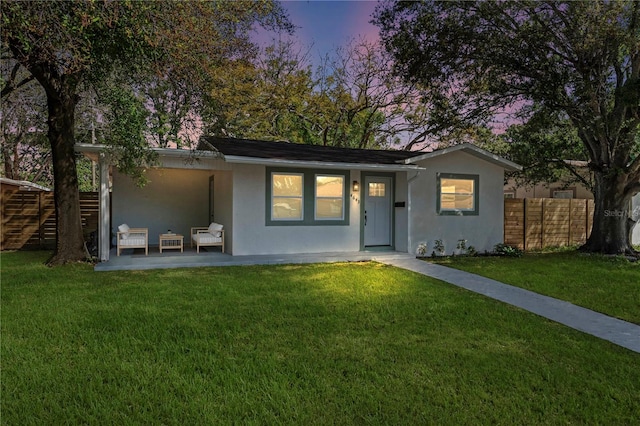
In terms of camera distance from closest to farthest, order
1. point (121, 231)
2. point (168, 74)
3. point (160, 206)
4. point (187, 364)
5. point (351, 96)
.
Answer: point (187, 364)
point (168, 74)
point (121, 231)
point (160, 206)
point (351, 96)

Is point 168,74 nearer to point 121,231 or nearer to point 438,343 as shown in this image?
point 121,231

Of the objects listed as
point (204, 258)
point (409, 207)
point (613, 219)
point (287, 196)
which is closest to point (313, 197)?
point (287, 196)

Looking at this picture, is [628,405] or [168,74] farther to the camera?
[168,74]

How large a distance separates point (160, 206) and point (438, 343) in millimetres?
10491

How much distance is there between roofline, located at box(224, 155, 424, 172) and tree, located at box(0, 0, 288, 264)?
6.78 feet

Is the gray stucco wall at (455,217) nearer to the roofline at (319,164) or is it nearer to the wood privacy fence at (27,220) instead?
the roofline at (319,164)

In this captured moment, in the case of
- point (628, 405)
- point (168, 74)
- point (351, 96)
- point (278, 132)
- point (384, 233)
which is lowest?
point (628, 405)

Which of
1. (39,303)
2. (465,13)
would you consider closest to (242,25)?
(465,13)

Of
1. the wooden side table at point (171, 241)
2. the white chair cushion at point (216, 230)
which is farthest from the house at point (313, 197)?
the wooden side table at point (171, 241)

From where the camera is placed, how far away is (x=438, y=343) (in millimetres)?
4172

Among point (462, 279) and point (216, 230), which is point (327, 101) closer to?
point (216, 230)

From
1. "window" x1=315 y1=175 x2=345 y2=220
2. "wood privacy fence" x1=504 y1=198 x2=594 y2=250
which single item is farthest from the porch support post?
"wood privacy fence" x1=504 y1=198 x2=594 y2=250

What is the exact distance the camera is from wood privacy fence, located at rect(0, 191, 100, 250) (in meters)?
11.7

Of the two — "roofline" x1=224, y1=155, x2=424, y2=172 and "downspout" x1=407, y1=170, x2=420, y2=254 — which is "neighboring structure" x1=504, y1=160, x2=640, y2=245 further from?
"roofline" x1=224, y1=155, x2=424, y2=172
